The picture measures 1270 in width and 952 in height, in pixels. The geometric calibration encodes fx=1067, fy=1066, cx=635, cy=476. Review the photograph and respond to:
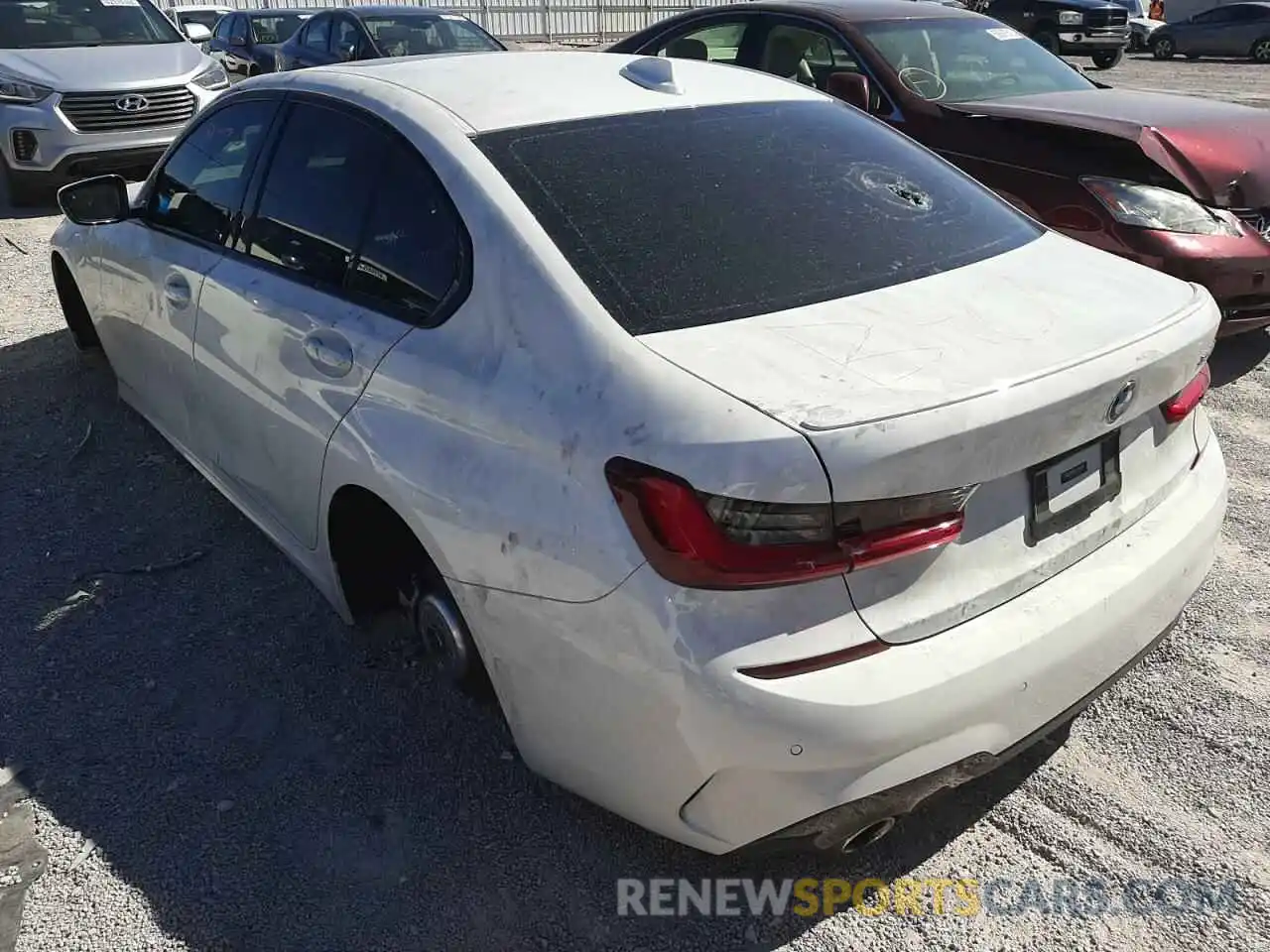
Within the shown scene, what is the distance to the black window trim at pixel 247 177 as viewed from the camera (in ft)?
10.7

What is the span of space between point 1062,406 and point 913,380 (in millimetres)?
297

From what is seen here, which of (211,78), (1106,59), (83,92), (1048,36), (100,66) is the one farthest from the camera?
(1106,59)

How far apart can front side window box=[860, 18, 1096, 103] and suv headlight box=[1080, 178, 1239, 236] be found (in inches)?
51.0

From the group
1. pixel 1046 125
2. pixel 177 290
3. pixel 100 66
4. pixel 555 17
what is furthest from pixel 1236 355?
pixel 555 17

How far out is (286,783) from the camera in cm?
266

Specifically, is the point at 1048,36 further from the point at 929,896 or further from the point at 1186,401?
the point at 929,896

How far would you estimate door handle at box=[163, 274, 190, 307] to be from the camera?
3471mm

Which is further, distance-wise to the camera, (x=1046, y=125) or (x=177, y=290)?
(x=1046, y=125)

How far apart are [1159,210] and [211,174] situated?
3887 millimetres

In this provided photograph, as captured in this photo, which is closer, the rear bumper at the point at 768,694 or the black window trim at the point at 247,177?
the rear bumper at the point at 768,694

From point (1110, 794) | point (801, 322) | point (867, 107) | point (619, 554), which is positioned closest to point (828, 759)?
point (619, 554)

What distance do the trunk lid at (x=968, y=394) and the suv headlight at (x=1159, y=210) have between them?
2.49 meters

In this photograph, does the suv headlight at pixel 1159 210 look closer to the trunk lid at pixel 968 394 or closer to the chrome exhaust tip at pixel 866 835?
the trunk lid at pixel 968 394

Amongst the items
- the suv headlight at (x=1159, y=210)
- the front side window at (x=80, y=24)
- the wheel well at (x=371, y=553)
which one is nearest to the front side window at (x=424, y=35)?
the front side window at (x=80, y=24)
